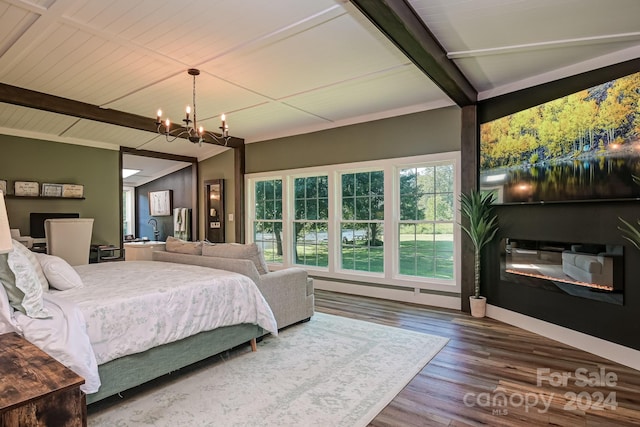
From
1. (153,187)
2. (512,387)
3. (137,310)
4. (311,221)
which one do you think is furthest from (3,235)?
(153,187)

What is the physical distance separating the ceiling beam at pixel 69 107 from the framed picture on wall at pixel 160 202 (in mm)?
3475

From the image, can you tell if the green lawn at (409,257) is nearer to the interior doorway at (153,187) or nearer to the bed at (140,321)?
the bed at (140,321)

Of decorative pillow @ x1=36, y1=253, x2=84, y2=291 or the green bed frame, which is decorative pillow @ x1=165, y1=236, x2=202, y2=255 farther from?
decorative pillow @ x1=36, y1=253, x2=84, y2=291

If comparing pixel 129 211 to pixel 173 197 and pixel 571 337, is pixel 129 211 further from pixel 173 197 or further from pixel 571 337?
pixel 571 337

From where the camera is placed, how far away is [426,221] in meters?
4.91

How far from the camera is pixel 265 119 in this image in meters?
5.62

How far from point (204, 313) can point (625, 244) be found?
3.39 meters

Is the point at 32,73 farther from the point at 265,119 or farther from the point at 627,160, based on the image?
the point at 627,160

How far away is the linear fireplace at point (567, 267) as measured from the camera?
3045 mm

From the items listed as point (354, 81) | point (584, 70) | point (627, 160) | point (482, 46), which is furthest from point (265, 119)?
point (627, 160)

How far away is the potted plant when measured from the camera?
4133 millimetres

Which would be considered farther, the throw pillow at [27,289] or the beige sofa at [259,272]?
the beige sofa at [259,272]

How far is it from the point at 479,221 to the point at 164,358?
344cm

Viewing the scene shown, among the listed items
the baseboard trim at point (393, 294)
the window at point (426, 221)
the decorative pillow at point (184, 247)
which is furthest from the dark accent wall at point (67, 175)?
the window at point (426, 221)
